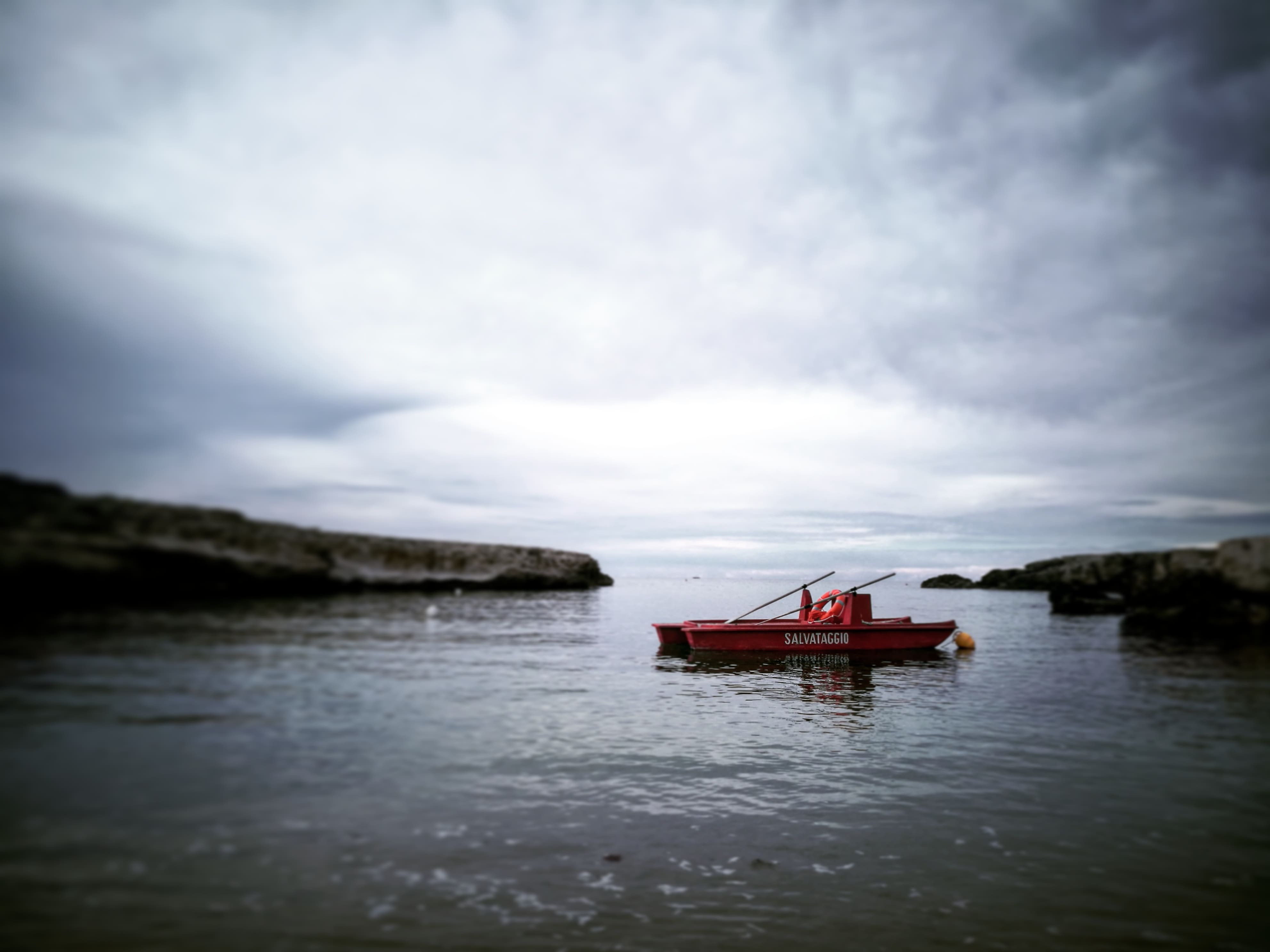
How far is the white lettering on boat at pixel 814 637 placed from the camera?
76.8ft

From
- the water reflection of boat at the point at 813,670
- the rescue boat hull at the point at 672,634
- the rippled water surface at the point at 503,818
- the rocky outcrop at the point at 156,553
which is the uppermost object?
the rocky outcrop at the point at 156,553

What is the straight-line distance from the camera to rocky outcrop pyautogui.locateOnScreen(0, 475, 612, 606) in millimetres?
5090

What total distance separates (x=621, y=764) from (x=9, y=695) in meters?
7.05

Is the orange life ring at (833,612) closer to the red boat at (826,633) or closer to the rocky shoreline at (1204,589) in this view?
the red boat at (826,633)

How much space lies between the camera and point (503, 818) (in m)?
7.33

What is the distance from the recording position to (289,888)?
5.57 metres

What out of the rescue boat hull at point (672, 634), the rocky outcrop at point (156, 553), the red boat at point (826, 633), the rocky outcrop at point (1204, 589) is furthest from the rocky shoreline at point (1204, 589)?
the rocky outcrop at point (156, 553)

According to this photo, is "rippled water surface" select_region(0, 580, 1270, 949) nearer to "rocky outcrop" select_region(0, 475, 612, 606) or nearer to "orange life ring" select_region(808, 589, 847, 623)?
"rocky outcrop" select_region(0, 475, 612, 606)

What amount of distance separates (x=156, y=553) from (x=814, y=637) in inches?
842

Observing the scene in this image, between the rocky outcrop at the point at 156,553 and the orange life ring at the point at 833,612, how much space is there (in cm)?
1955

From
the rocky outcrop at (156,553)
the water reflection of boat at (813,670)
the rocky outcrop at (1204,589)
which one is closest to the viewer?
the rocky outcrop at (156,553)

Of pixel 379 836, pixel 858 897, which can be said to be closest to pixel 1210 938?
pixel 858 897

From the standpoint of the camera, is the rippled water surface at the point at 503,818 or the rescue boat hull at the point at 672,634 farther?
the rescue boat hull at the point at 672,634

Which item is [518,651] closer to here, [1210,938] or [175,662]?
[175,662]
